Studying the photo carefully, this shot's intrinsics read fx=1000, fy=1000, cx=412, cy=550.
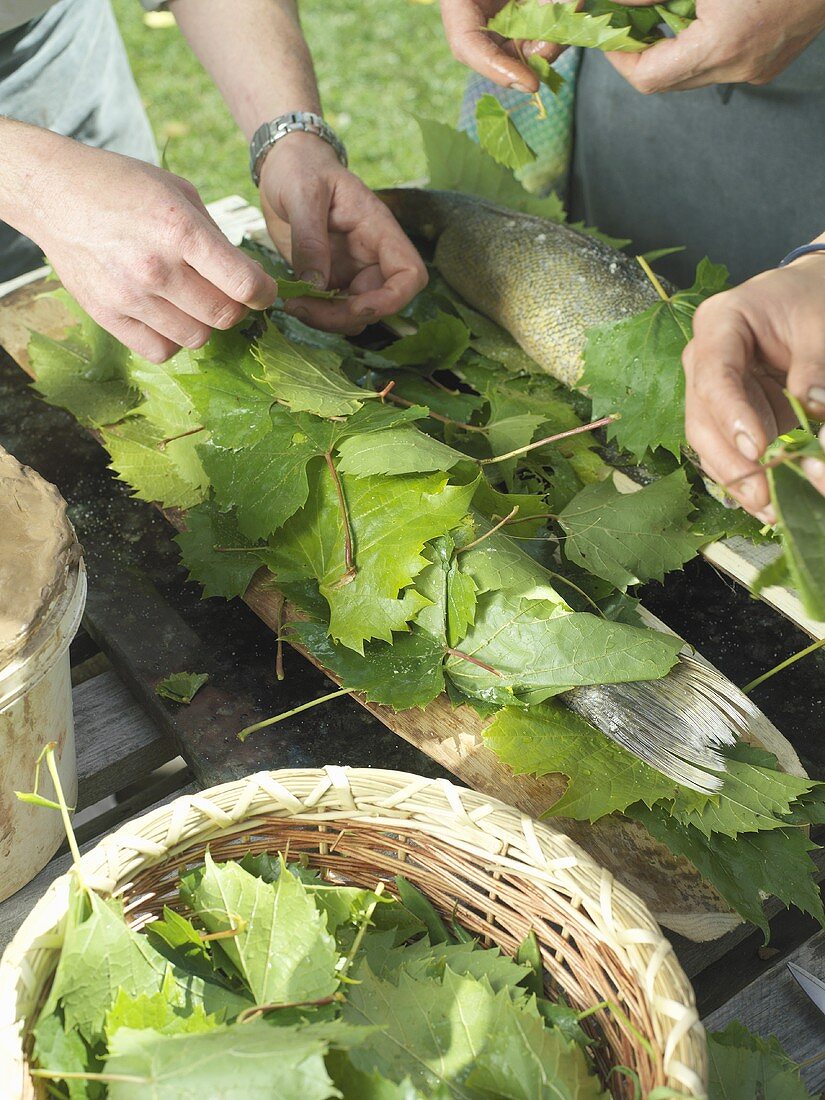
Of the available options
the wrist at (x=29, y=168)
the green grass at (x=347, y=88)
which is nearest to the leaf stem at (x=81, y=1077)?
the wrist at (x=29, y=168)

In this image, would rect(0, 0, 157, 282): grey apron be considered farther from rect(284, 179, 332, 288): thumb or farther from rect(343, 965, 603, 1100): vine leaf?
rect(343, 965, 603, 1100): vine leaf

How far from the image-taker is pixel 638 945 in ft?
3.03

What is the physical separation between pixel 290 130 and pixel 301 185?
150mm

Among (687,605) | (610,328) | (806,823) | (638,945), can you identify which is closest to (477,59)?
(610,328)

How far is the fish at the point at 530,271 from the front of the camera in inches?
71.5

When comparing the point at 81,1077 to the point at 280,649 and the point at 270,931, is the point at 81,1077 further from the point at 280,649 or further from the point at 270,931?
the point at 280,649

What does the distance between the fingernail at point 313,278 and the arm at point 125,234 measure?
320mm

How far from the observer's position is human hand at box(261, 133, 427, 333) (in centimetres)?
171

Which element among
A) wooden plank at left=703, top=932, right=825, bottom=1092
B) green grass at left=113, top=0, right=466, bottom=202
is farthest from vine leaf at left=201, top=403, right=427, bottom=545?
green grass at left=113, top=0, right=466, bottom=202

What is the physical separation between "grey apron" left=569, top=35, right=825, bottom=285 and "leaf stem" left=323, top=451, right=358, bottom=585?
47.1 inches

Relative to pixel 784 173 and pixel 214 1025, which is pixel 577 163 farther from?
pixel 214 1025

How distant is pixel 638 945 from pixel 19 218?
4.04ft

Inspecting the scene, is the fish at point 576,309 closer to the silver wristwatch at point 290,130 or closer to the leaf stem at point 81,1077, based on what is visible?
the silver wristwatch at point 290,130

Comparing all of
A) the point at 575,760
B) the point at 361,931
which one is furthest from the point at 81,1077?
the point at 575,760
